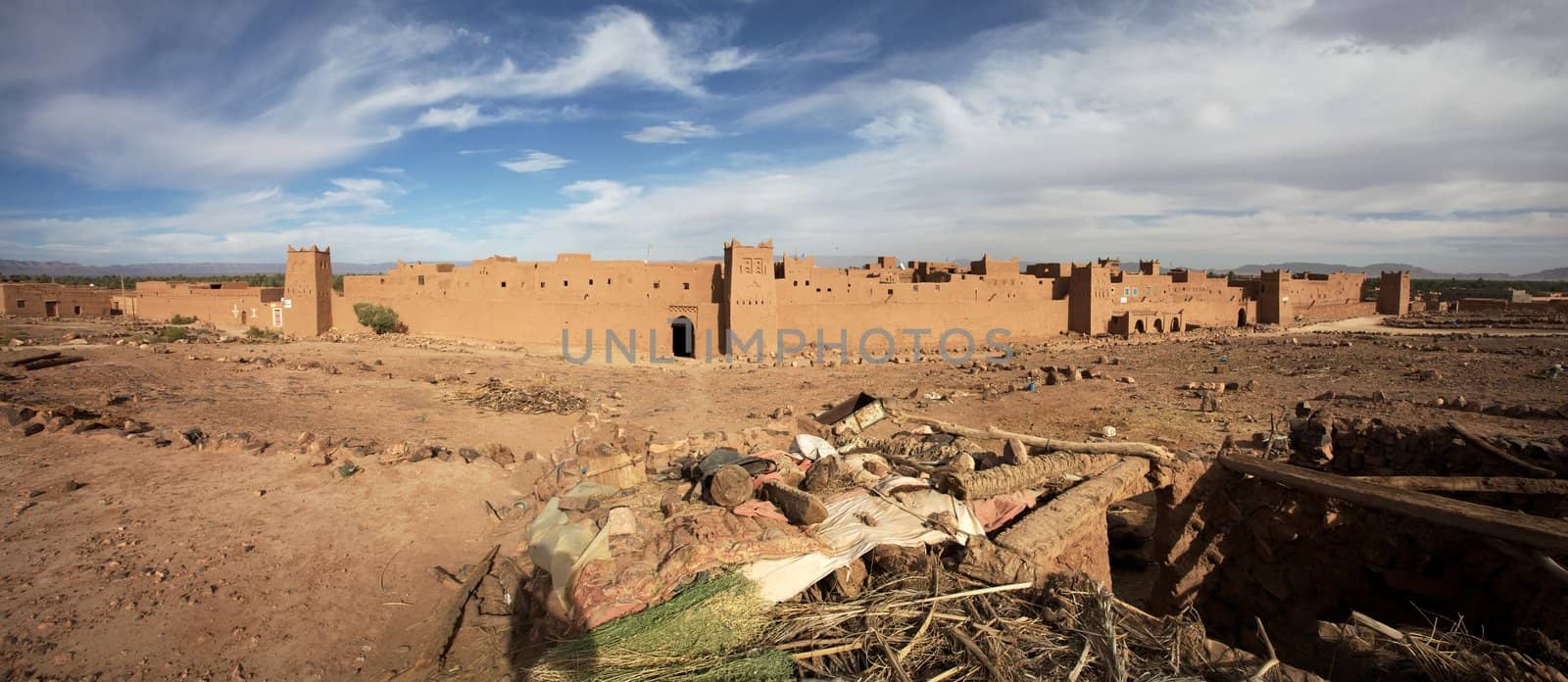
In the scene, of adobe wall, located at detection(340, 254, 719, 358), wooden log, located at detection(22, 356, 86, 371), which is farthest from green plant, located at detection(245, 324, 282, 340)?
wooden log, located at detection(22, 356, 86, 371)

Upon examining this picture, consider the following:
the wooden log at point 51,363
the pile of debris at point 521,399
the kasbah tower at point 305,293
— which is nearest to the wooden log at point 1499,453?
the pile of debris at point 521,399

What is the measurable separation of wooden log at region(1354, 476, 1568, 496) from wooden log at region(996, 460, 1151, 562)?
1.71m

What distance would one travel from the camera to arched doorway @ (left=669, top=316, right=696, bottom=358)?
24.8 meters

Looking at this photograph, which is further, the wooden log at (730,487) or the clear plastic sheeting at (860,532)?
the wooden log at (730,487)

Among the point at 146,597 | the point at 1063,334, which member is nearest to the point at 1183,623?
the point at 146,597

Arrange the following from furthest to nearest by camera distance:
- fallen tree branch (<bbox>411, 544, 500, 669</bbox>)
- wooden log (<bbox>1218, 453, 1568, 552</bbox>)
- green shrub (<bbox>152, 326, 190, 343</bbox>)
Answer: green shrub (<bbox>152, 326, 190, 343</bbox>), fallen tree branch (<bbox>411, 544, 500, 669</bbox>), wooden log (<bbox>1218, 453, 1568, 552</bbox>)

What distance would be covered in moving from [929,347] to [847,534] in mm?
22194

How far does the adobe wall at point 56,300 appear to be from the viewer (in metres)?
32.3

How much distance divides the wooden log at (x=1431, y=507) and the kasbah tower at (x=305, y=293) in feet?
108

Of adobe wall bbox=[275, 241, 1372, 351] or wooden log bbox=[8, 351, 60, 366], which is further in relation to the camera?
adobe wall bbox=[275, 241, 1372, 351]

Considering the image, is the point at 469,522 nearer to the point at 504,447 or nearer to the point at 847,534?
the point at 504,447

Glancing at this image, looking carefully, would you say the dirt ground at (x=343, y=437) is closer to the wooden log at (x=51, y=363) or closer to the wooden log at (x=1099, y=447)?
the wooden log at (x=51, y=363)

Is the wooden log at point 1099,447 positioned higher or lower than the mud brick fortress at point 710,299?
lower

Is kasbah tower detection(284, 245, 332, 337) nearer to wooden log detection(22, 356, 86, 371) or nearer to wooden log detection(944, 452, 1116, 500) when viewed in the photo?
wooden log detection(22, 356, 86, 371)
